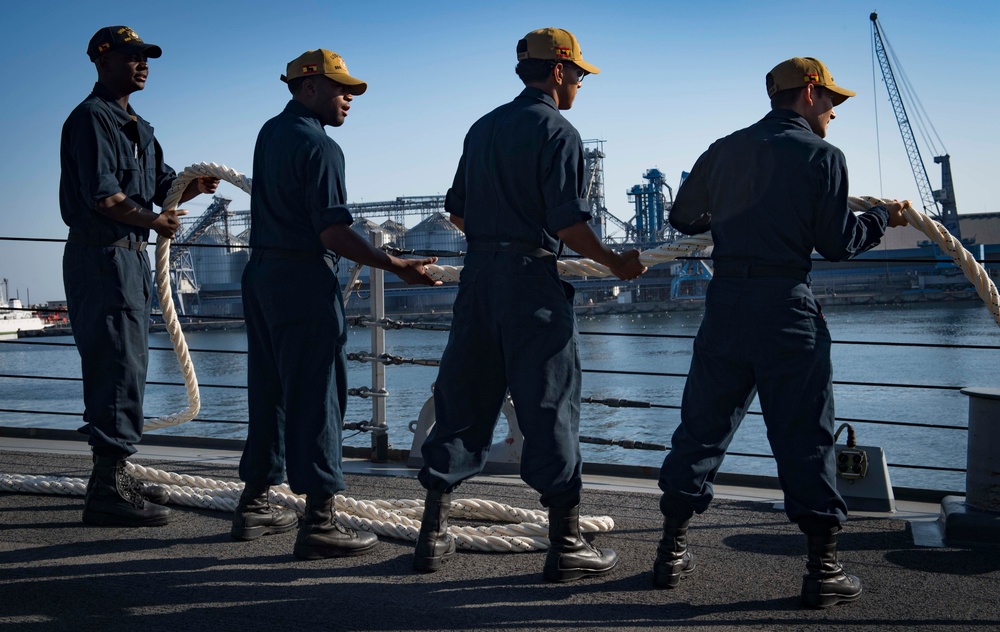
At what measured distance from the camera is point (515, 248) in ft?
8.11

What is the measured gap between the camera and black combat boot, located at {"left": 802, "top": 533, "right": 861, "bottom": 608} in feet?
7.15

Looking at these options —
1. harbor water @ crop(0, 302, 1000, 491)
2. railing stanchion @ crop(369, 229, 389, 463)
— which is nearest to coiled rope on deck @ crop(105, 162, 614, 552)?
railing stanchion @ crop(369, 229, 389, 463)

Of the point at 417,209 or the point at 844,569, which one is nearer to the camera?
the point at 844,569

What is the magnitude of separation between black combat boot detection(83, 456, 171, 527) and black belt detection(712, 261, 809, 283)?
6.31 feet

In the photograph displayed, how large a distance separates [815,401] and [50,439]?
3.71 m

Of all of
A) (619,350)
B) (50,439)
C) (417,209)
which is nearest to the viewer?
(50,439)

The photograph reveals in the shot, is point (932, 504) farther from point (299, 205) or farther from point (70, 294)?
point (70, 294)

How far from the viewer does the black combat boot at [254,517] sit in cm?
283

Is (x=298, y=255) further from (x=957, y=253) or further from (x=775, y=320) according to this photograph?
(x=957, y=253)

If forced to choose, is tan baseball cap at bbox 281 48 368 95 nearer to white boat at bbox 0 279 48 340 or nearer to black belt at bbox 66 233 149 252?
black belt at bbox 66 233 149 252

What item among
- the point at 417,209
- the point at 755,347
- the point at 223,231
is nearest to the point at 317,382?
the point at 755,347

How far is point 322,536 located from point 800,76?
181 centimetres

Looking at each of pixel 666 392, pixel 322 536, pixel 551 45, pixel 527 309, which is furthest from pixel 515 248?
pixel 666 392

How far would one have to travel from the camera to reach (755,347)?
7.59 feet
